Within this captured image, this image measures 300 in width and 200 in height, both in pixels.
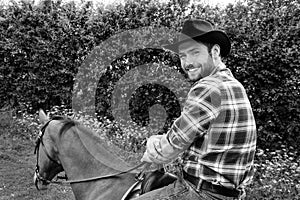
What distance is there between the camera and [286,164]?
259 inches

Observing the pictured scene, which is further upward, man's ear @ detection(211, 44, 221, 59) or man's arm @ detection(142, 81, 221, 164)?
man's ear @ detection(211, 44, 221, 59)

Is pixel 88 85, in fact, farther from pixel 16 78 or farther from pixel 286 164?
pixel 286 164

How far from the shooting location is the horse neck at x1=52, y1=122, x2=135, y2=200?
3.12 m

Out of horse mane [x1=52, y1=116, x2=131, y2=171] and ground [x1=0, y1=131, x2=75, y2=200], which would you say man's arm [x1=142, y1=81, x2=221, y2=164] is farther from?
Answer: ground [x1=0, y1=131, x2=75, y2=200]

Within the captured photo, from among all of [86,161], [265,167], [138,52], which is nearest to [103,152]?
[86,161]

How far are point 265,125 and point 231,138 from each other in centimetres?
577

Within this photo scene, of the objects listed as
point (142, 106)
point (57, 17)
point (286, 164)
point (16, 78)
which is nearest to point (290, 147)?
point (286, 164)

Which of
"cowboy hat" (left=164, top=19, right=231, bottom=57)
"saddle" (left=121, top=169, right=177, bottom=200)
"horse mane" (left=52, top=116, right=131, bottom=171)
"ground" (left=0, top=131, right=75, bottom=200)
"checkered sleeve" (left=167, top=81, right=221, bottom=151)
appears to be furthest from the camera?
"ground" (left=0, top=131, right=75, bottom=200)

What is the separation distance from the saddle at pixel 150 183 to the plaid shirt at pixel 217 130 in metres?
0.48

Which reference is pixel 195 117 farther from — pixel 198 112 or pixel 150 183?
pixel 150 183

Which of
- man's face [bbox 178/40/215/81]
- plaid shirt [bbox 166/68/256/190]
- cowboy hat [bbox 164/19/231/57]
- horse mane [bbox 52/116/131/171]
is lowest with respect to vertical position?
horse mane [bbox 52/116/131/171]

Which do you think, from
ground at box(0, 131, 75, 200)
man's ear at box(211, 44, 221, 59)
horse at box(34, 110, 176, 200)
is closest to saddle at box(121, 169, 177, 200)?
horse at box(34, 110, 176, 200)

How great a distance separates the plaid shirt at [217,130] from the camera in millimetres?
2180

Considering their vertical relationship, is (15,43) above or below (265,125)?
above
